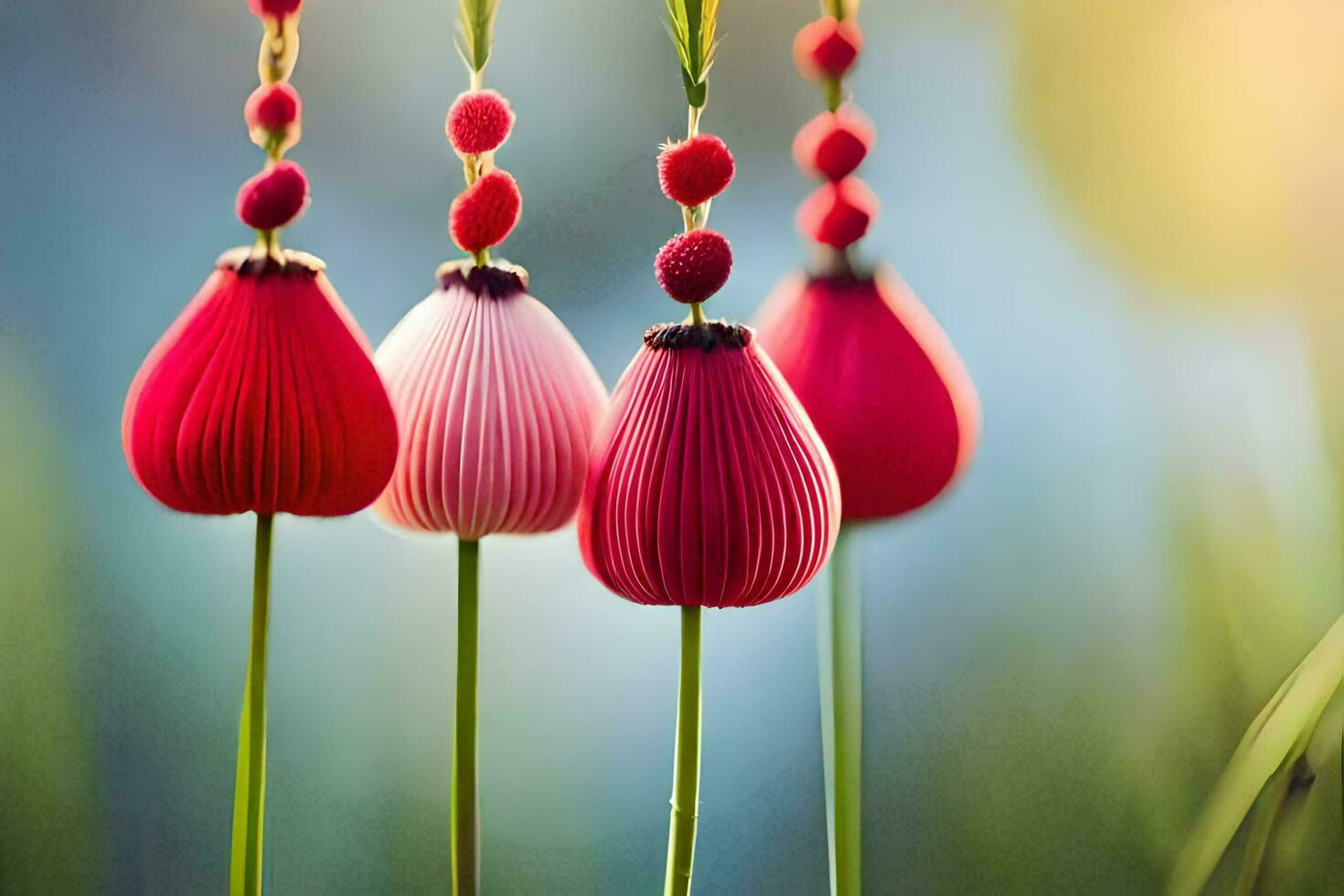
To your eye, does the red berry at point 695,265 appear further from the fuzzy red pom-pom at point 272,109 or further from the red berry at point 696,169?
the fuzzy red pom-pom at point 272,109

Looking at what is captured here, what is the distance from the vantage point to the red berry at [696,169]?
0.57 meters

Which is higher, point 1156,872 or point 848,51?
point 848,51

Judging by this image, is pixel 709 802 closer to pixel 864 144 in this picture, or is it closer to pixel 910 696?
pixel 910 696

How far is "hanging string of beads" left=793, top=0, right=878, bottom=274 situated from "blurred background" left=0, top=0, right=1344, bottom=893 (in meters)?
0.03

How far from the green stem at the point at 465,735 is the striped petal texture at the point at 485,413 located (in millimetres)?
31

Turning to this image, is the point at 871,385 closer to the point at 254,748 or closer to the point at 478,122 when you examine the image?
the point at 478,122

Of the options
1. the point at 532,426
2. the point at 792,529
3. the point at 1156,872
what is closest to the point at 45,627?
the point at 532,426

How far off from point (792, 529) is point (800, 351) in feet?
0.46

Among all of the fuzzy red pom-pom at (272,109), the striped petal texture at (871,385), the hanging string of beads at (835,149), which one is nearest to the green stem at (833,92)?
the hanging string of beads at (835,149)

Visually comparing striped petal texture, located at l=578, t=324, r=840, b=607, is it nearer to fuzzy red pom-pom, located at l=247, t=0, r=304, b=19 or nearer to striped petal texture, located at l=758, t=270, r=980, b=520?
striped petal texture, located at l=758, t=270, r=980, b=520

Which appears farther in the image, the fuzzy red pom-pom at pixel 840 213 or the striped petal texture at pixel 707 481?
the fuzzy red pom-pom at pixel 840 213

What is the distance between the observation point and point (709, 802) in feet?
2.38

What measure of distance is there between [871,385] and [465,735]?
12.3 inches

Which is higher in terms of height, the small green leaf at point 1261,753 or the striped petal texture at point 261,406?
the striped petal texture at point 261,406
